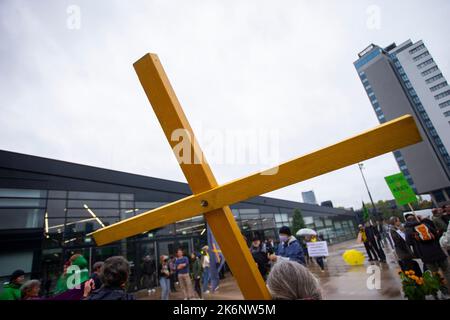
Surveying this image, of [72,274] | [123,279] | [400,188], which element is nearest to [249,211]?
[400,188]

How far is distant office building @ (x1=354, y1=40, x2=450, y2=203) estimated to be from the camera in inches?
1917

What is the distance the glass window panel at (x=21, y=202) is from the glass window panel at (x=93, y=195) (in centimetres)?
118

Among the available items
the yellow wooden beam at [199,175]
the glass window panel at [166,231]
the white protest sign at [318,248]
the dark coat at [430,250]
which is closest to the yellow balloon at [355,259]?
the white protest sign at [318,248]

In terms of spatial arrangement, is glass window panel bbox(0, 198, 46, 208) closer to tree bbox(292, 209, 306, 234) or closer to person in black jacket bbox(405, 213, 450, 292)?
person in black jacket bbox(405, 213, 450, 292)

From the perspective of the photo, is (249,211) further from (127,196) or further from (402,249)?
(402,249)

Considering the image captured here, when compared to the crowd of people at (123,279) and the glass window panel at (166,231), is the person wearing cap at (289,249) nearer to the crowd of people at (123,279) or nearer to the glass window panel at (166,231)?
the crowd of people at (123,279)

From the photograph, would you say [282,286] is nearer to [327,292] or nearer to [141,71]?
[141,71]

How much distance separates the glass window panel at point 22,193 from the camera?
356 inches

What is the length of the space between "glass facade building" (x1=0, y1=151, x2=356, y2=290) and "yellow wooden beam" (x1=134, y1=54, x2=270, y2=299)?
459 inches

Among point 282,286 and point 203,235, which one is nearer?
point 282,286

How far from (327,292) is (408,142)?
24.7ft

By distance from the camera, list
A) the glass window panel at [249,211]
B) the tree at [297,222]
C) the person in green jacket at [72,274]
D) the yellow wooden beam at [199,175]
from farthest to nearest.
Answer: the tree at [297,222] < the glass window panel at [249,211] < the person in green jacket at [72,274] < the yellow wooden beam at [199,175]

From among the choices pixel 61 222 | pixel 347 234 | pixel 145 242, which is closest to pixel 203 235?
pixel 145 242
